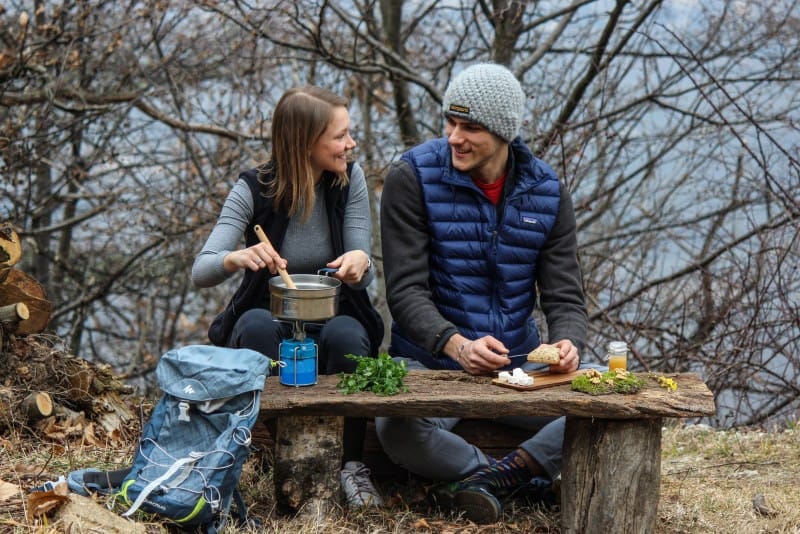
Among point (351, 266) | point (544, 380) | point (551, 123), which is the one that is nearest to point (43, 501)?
point (351, 266)

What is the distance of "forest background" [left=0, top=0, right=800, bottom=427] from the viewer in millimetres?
6625

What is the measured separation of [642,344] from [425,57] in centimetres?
310

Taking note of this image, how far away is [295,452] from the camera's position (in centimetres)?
351

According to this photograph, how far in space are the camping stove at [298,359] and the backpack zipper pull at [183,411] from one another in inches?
15.7

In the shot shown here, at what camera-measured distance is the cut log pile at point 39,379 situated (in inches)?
171

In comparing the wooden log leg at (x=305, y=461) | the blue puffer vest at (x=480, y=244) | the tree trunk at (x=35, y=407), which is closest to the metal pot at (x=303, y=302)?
the wooden log leg at (x=305, y=461)

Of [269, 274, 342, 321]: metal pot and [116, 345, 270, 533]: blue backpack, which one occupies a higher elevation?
[269, 274, 342, 321]: metal pot

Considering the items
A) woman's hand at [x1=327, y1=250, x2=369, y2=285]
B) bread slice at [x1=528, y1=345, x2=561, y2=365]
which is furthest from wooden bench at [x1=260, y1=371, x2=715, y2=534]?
woman's hand at [x1=327, y1=250, x2=369, y2=285]

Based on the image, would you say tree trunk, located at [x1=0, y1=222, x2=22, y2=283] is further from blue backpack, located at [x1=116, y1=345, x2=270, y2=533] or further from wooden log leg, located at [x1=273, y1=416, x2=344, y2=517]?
wooden log leg, located at [x1=273, y1=416, x2=344, y2=517]

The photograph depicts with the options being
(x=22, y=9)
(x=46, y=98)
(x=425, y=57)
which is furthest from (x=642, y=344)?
(x=22, y=9)

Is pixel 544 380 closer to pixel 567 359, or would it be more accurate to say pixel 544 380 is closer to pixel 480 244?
pixel 567 359

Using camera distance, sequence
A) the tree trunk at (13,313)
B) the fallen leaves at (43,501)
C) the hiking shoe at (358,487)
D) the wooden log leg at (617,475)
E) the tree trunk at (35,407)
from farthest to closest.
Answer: the tree trunk at (13,313) < the tree trunk at (35,407) < the hiking shoe at (358,487) < the wooden log leg at (617,475) < the fallen leaves at (43,501)

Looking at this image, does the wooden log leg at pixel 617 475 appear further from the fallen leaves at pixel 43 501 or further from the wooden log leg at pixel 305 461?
the fallen leaves at pixel 43 501

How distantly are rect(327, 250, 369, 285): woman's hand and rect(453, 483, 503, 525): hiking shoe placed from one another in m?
0.90
